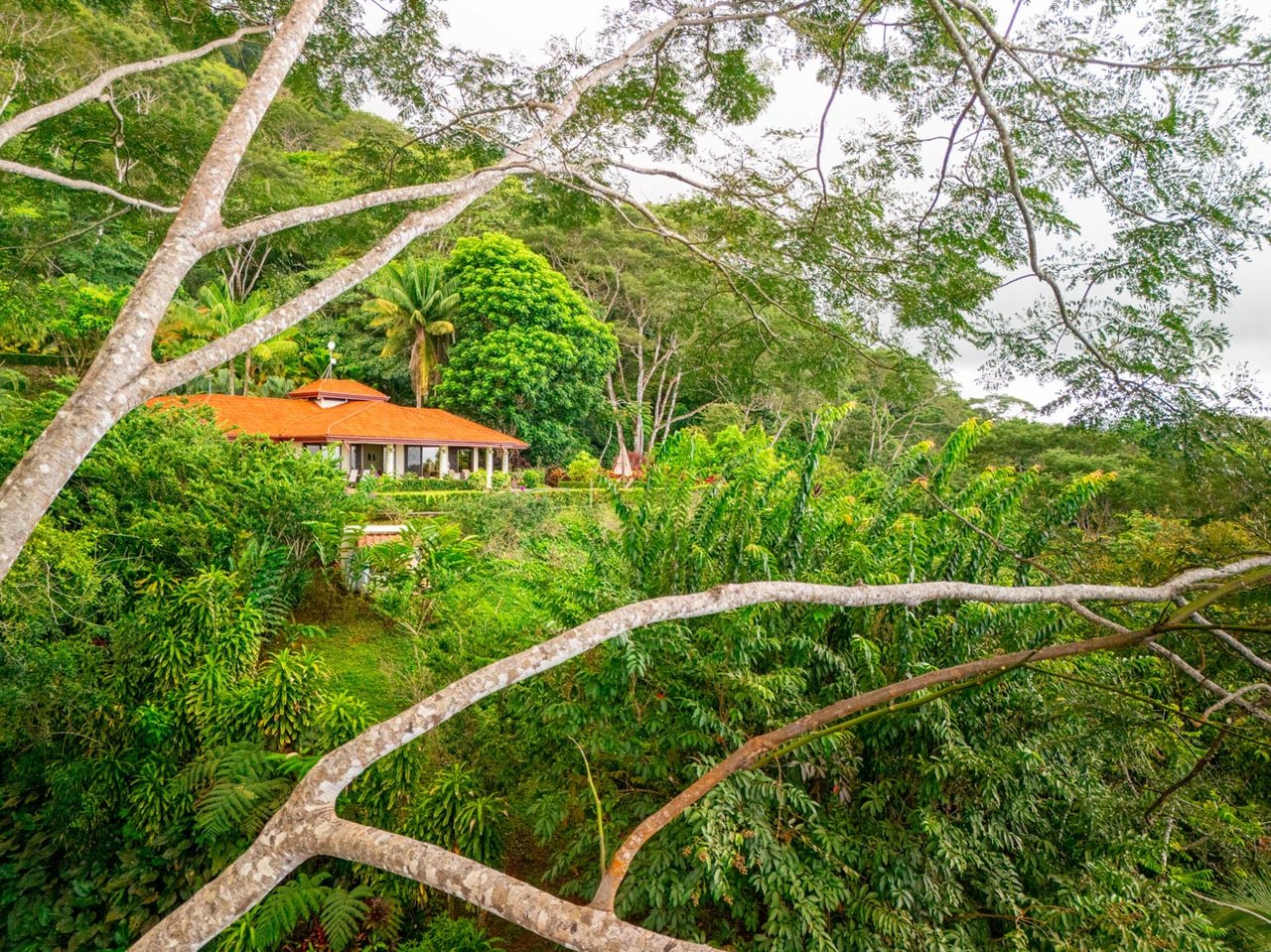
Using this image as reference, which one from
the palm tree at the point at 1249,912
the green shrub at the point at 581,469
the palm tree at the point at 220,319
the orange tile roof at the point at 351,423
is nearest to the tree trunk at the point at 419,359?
the orange tile roof at the point at 351,423

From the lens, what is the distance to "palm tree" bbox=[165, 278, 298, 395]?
51.9 ft

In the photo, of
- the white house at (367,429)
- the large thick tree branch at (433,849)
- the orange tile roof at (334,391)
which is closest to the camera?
the large thick tree branch at (433,849)

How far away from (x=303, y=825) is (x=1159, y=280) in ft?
13.6

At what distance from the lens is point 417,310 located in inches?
762

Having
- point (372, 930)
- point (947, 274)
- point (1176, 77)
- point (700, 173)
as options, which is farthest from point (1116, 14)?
point (372, 930)

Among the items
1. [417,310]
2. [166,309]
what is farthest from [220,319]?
[166,309]

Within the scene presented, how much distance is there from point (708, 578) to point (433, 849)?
2.08 meters

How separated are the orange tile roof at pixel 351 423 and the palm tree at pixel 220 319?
63.0 inches

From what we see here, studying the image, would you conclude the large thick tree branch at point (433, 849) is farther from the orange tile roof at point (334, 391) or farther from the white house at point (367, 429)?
the orange tile roof at point (334, 391)

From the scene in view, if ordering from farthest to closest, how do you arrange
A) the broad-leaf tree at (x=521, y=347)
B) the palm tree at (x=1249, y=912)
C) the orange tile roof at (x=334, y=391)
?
the broad-leaf tree at (x=521, y=347), the orange tile roof at (x=334, y=391), the palm tree at (x=1249, y=912)

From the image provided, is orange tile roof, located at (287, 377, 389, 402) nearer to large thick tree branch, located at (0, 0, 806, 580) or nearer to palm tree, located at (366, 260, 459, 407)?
palm tree, located at (366, 260, 459, 407)

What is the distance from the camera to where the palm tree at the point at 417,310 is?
62.8ft

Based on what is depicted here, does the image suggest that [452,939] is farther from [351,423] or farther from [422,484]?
[351,423]

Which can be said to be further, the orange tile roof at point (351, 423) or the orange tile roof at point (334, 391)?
the orange tile roof at point (334, 391)
